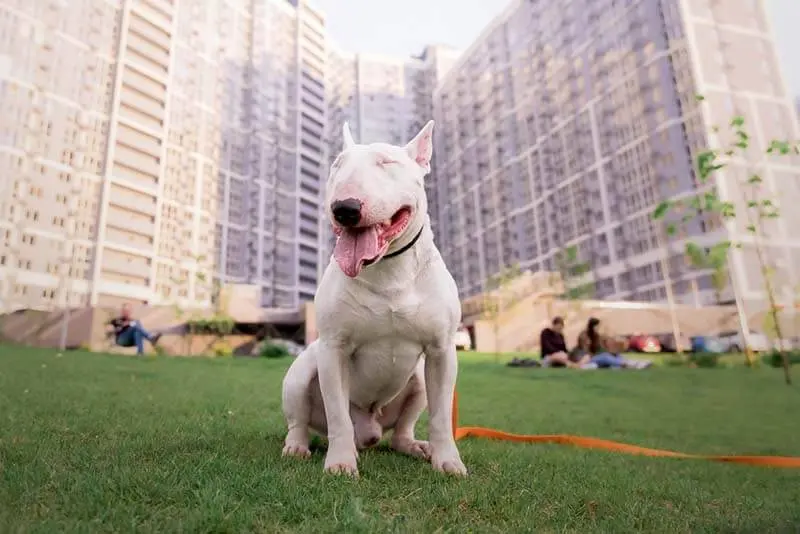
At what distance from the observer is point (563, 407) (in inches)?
316

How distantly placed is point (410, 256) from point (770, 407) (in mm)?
8633

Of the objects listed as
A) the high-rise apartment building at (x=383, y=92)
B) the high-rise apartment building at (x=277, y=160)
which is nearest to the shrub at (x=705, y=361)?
the high-rise apartment building at (x=277, y=160)

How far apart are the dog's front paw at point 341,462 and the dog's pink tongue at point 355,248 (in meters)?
0.90

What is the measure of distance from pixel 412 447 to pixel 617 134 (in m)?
54.0

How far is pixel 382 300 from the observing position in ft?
8.48

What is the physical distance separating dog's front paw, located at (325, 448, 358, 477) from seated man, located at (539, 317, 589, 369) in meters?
12.3

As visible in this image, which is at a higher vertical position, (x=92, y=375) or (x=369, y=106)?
(x=369, y=106)

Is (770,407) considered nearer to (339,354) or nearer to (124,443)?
(339,354)

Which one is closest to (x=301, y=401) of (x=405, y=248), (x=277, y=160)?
(x=405, y=248)

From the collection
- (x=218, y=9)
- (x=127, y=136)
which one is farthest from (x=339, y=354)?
(x=218, y=9)

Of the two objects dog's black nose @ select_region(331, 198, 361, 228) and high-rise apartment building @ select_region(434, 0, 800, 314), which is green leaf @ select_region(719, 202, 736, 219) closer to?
dog's black nose @ select_region(331, 198, 361, 228)

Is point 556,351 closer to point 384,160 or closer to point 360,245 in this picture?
point 384,160

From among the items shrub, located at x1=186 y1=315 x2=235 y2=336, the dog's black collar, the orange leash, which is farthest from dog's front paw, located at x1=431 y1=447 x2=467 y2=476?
shrub, located at x1=186 y1=315 x2=235 y2=336

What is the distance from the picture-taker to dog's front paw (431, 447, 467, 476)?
267cm
